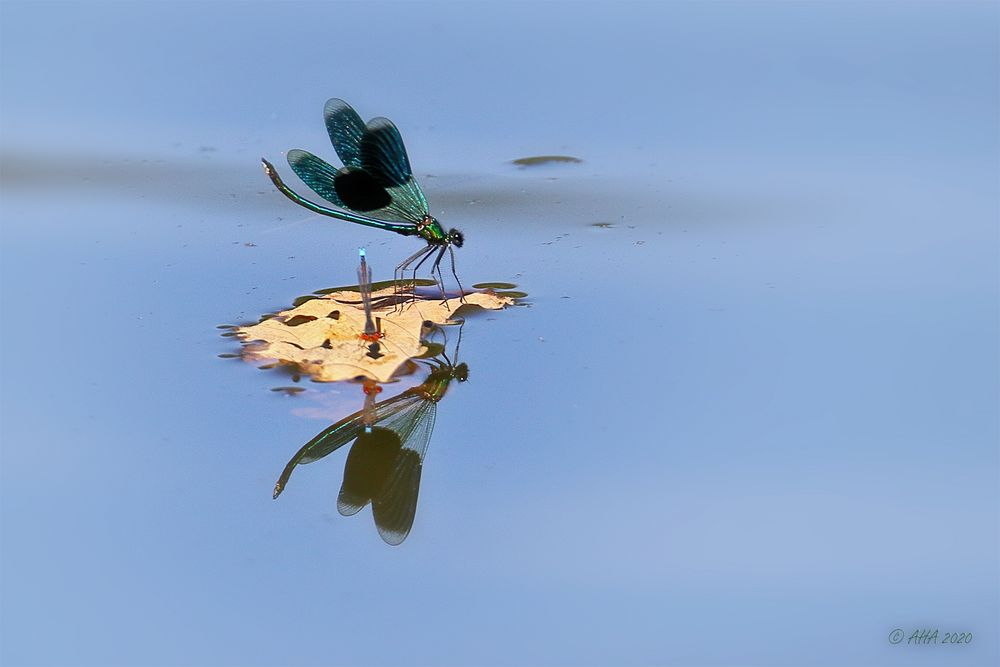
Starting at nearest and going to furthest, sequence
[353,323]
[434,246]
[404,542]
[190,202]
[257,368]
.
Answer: [404,542]
[257,368]
[353,323]
[434,246]
[190,202]

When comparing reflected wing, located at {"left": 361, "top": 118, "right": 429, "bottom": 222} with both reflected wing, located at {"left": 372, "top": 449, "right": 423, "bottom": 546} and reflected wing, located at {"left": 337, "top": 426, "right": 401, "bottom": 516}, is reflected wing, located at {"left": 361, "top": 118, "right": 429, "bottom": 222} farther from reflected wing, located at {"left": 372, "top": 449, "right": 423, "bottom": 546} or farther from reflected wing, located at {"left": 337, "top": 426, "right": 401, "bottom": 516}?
reflected wing, located at {"left": 372, "top": 449, "right": 423, "bottom": 546}

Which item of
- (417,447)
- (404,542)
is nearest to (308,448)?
(417,447)

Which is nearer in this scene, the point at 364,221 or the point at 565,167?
the point at 364,221

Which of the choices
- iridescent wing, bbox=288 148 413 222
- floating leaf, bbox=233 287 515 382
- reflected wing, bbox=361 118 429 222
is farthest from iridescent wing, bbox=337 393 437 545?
iridescent wing, bbox=288 148 413 222

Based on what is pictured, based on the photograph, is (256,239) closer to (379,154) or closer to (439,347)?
(379,154)

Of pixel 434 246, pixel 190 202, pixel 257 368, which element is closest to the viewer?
pixel 257 368

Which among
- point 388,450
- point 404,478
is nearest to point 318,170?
point 388,450

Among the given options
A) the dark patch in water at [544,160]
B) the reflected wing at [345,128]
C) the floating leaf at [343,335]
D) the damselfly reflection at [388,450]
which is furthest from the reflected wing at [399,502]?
the dark patch in water at [544,160]
